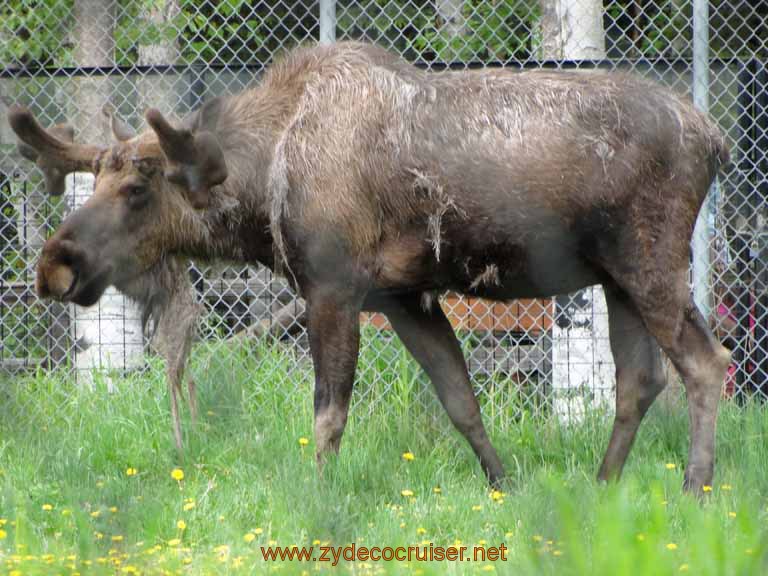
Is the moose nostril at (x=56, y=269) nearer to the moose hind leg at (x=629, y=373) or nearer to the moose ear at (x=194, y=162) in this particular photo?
the moose ear at (x=194, y=162)

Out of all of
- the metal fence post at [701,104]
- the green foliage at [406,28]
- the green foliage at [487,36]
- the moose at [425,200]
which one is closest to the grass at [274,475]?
the moose at [425,200]

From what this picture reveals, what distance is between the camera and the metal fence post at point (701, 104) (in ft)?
21.4

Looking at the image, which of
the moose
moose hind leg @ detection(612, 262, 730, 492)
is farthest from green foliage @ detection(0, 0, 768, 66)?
moose hind leg @ detection(612, 262, 730, 492)

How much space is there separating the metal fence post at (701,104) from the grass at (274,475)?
710mm

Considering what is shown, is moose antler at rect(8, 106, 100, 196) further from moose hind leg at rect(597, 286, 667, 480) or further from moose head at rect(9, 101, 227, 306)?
moose hind leg at rect(597, 286, 667, 480)

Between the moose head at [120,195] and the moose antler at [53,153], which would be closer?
the moose head at [120,195]

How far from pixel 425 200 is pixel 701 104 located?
2299 mm

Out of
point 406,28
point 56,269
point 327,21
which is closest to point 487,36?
point 406,28

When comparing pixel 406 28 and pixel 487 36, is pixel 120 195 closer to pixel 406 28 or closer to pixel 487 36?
pixel 406 28

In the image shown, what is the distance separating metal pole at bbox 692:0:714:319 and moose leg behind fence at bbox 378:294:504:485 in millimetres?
1836

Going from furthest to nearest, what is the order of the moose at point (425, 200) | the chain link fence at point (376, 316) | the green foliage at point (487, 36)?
1. the green foliage at point (487, 36)
2. the chain link fence at point (376, 316)
3. the moose at point (425, 200)

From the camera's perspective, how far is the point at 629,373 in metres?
5.41

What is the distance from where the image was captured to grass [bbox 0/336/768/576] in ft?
12.3

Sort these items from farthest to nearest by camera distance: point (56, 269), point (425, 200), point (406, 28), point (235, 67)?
point (406, 28), point (235, 67), point (425, 200), point (56, 269)
